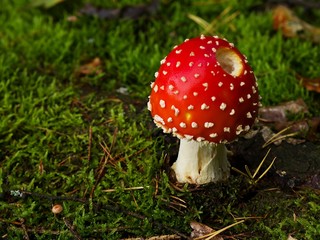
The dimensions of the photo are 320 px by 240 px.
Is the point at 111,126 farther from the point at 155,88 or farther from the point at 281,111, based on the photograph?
the point at 281,111

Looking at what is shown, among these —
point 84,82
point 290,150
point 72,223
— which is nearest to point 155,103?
point 72,223

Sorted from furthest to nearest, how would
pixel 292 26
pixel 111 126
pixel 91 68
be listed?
1. pixel 292 26
2. pixel 91 68
3. pixel 111 126

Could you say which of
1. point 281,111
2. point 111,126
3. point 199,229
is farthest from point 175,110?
point 281,111

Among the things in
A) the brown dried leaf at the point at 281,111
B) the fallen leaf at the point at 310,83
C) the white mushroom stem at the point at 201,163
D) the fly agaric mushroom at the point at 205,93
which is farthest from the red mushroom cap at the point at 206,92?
the fallen leaf at the point at 310,83

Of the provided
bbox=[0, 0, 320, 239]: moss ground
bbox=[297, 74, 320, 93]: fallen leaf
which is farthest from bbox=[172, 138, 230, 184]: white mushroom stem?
bbox=[297, 74, 320, 93]: fallen leaf

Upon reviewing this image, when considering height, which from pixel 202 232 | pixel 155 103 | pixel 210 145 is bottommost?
pixel 202 232

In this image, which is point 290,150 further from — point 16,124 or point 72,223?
point 16,124
